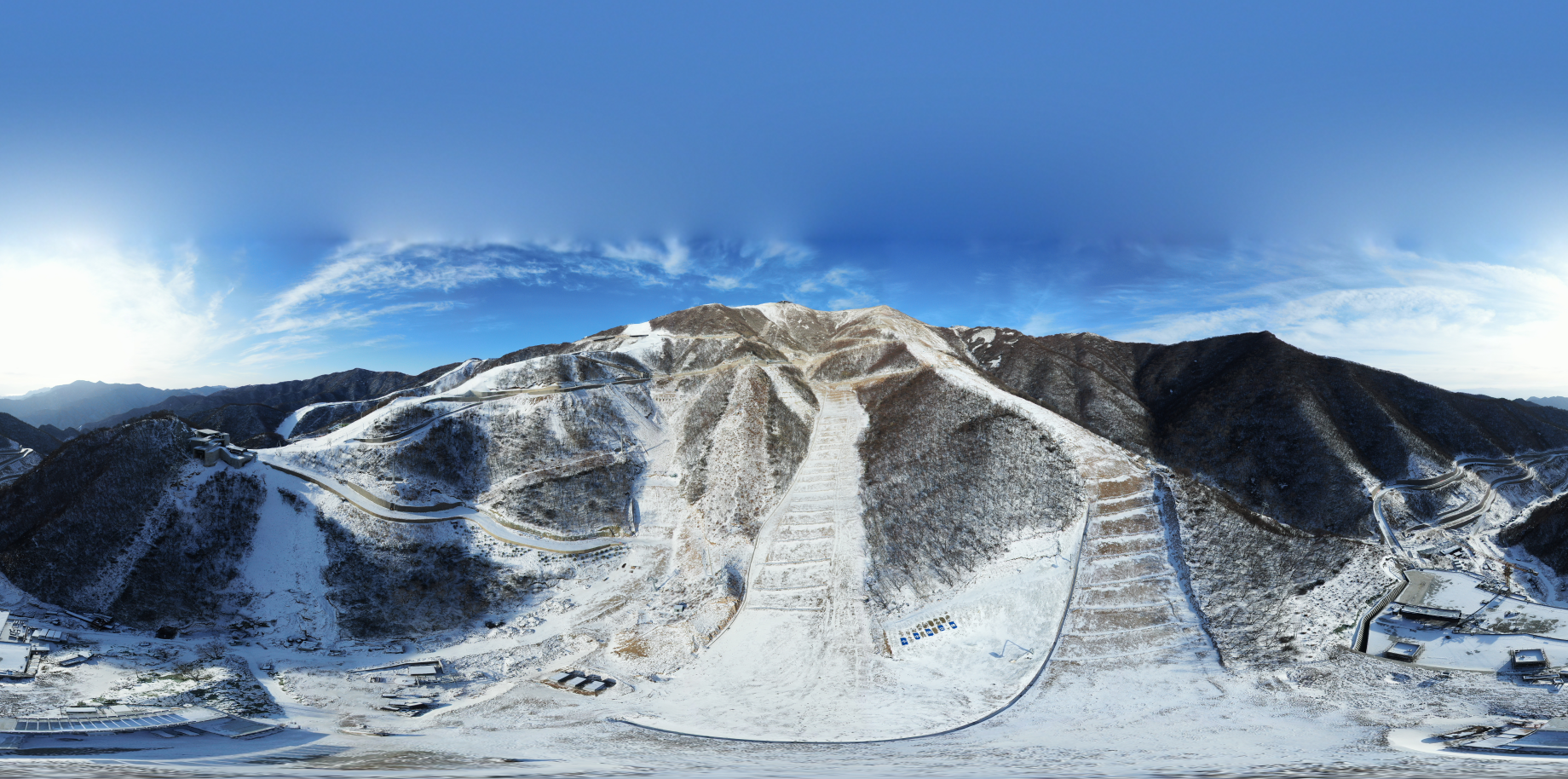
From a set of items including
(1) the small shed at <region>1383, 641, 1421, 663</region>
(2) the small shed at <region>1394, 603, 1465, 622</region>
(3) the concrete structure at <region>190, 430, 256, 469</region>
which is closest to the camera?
(1) the small shed at <region>1383, 641, 1421, 663</region>

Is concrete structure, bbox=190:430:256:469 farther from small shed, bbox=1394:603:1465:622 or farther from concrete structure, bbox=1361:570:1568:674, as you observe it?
small shed, bbox=1394:603:1465:622

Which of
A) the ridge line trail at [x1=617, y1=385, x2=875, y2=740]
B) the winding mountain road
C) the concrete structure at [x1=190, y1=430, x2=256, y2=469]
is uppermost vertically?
the concrete structure at [x1=190, y1=430, x2=256, y2=469]

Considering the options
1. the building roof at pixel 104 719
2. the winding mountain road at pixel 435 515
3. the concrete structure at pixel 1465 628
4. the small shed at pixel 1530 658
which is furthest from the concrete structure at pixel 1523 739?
the winding mountain road at pixel 435 515

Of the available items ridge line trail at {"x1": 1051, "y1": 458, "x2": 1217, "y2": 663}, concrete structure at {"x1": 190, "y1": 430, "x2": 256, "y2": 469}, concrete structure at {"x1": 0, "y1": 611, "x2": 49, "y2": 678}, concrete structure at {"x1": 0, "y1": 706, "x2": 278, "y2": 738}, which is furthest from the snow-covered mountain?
concrete structure at {"x1": 0, "y1": 706, "x2": 278, "y2": 738}

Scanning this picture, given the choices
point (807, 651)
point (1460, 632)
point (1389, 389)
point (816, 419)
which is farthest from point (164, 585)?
point (1389, 389)

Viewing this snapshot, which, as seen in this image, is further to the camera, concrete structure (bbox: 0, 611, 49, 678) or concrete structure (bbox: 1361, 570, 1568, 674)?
concrete structure (bbox: 0, 611, 49, 678)

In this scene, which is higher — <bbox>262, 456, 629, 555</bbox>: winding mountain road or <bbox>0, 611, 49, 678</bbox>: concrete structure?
<bbox>262, 456, 629, 555</bbox>: winding mountain road

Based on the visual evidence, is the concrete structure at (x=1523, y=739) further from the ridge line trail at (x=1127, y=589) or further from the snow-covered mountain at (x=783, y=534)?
the ridge line trail at (x=1127, y=589)

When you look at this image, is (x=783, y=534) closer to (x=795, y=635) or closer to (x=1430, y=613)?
(x=795, y=635)

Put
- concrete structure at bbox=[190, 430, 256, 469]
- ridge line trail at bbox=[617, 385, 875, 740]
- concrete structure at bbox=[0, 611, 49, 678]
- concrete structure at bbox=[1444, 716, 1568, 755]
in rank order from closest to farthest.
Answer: concrete structure at bbox=[1444, 716, 1568, 755] → concrete structure at bbox=[0, 611, 49, 678] → ridge line trail at bbox=[617, 385, 875, 740] → concrete structure at bbox=[190, 430, 256, 469]
